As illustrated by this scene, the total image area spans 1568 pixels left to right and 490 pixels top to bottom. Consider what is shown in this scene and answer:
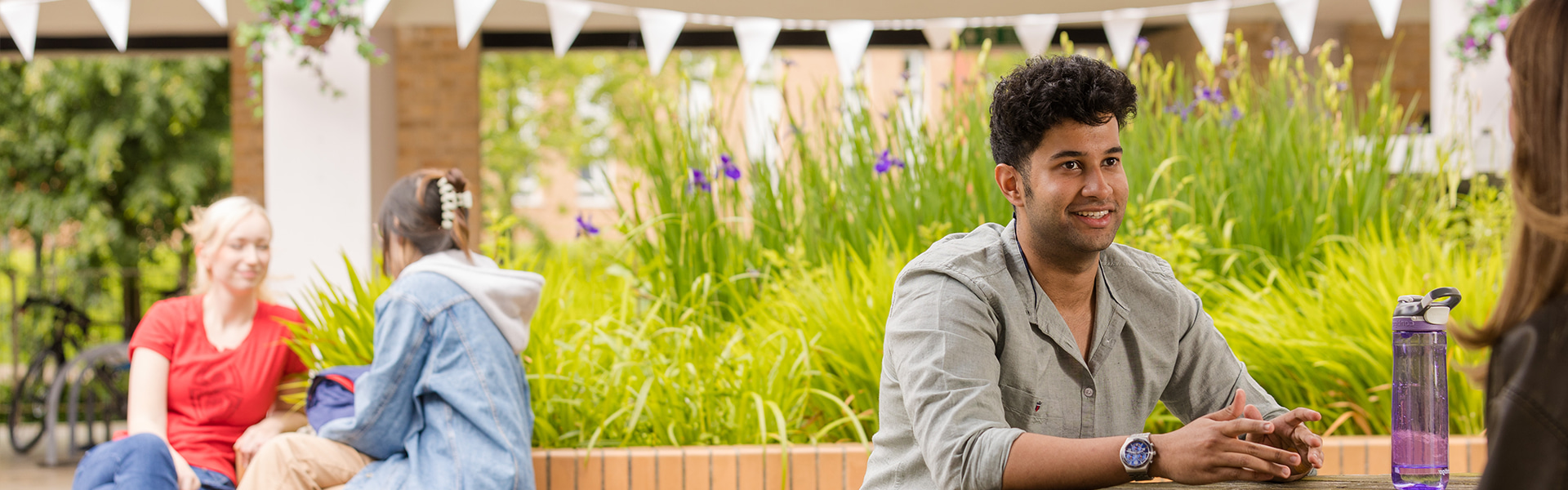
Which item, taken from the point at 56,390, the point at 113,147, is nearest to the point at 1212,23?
the point at 56,390

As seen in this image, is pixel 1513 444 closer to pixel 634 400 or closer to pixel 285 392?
pixel 634 400

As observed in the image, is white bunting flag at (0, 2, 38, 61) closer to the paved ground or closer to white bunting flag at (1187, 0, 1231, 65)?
the paved ground

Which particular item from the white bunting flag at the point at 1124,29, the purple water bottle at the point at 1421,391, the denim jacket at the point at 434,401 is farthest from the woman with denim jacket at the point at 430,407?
the white bunting flag at the point at 1124,29

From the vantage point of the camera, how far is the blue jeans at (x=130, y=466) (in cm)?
219

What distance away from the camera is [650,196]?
11.3 feet

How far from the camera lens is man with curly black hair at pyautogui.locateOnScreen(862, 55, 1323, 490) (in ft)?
4.07

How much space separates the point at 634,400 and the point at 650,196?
39.5 inches

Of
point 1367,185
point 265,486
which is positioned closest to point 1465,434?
point 1367,185

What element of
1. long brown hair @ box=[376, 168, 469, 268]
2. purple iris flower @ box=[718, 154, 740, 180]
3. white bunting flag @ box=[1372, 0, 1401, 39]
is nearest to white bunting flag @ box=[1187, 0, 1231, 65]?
white bunting flag @ box=[1372, 0, 1401, 39]

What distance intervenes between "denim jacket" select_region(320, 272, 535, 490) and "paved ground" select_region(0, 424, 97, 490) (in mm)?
3559

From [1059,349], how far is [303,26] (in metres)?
3.68

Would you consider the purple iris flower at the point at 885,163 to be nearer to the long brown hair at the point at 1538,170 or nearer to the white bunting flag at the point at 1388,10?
the long brown hair at the point at 1538,170

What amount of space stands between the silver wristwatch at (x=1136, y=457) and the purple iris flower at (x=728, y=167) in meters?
2.08

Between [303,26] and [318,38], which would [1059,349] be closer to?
[303,26]
